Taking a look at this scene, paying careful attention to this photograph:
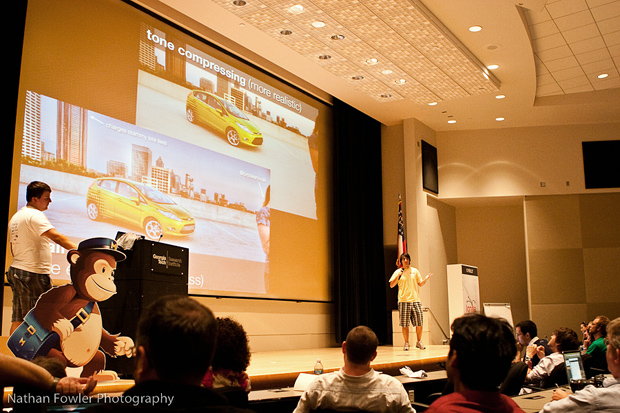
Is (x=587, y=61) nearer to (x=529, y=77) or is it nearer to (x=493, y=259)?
(x=529, y=77)

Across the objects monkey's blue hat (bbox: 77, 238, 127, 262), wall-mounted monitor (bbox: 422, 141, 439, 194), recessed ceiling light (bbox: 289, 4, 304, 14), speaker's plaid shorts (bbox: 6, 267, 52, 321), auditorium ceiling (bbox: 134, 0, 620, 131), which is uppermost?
auditorium ceiling (bbox: 134, 0, 620, 131)

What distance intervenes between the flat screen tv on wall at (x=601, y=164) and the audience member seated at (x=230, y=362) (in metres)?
11.0

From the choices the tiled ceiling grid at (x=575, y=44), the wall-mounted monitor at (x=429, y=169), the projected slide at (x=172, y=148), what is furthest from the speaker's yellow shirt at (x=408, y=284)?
the tiled ceiling grid at (x=575, y=44)

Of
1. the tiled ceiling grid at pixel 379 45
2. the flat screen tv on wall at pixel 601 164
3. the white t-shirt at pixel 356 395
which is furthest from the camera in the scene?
the flat screen tv on wall at pixel 601 164

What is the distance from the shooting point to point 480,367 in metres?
1.68

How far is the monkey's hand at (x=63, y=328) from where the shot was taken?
3488 millimetres

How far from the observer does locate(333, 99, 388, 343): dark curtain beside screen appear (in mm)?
10344

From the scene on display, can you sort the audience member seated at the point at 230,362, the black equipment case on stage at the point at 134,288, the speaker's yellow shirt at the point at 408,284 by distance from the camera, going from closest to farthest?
the audience member seated at the point at 230,362 → the black equipment case on stage at the point at 134,288 → the speaker's yellow shirt at the point at 408,284

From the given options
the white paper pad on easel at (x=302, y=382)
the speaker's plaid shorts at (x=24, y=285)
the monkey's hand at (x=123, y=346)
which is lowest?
the white paper pad on easel at (x=302, y=382)

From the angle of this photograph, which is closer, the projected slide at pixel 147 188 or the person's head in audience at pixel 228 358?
the person's head in audience at pixel 228 358

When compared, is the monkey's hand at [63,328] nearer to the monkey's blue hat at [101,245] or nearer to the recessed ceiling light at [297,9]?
the monkey's blue hat at [101,245]

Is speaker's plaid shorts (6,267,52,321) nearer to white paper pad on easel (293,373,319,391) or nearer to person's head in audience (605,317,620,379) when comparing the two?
white paper pad on easel (293,373,319,391)

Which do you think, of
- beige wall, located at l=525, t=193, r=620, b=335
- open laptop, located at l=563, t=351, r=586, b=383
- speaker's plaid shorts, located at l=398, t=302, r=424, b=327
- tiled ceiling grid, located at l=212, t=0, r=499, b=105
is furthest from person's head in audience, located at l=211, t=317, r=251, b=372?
beige wall, located at l=525, t=193, r=620, b=335

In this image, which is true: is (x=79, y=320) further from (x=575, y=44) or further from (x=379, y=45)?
(x=575, y=44)
